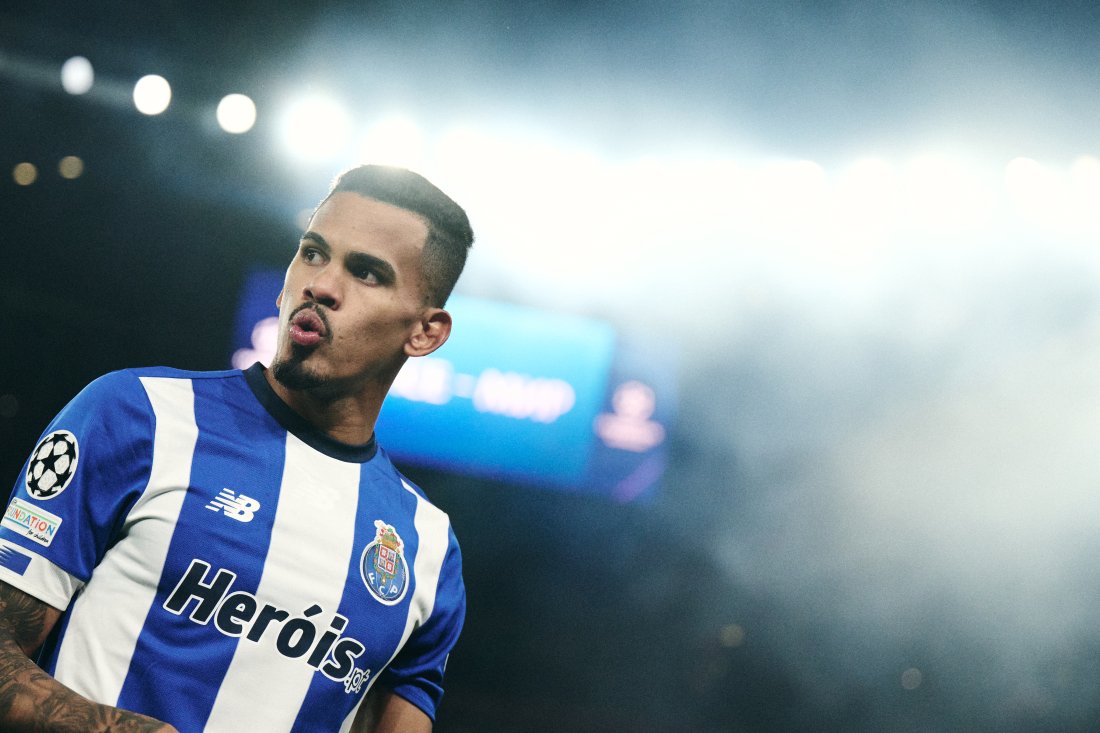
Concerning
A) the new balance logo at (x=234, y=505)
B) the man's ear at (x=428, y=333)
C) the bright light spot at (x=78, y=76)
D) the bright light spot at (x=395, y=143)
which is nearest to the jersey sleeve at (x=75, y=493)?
the new balance logo at (x=234, y=505)

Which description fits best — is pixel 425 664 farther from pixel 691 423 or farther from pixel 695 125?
pixel 691 423

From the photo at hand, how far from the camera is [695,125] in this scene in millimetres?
4578

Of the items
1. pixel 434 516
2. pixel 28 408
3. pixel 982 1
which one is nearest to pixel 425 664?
pixel 434 516

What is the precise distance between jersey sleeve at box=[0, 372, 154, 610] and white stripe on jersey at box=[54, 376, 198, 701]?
0.7 inches

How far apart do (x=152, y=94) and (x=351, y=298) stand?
153 inches

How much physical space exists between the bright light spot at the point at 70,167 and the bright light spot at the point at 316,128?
125 centimetres

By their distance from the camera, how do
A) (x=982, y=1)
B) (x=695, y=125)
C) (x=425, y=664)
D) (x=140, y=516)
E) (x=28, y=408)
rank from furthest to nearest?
1. (x=28, y=408)
2. (x=695, y=125)
3. (x=982, y=1)
4. (x=425, y=664)
5. (x=140, y=516)

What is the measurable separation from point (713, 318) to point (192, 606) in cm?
470

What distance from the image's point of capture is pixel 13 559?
1108 millimetres

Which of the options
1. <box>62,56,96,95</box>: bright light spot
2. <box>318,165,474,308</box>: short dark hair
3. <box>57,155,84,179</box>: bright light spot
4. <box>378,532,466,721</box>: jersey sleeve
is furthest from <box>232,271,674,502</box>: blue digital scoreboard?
<box>378,532,466,721</box>: jersey sleeve

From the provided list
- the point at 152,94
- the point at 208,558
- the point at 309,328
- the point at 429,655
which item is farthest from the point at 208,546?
the point at 152,94

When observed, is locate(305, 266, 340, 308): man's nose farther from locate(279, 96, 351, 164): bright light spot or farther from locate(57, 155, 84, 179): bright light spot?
locate(57, 155, 84, 179): bright light spot

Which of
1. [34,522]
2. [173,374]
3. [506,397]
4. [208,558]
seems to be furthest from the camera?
[506,397]

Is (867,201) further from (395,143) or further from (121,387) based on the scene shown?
(121,387)
